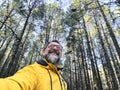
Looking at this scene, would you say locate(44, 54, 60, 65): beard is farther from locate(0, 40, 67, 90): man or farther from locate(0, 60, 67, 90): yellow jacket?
locate(0, 60, 67, 90): yellow jacket

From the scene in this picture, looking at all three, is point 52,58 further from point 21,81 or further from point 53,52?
point 21,81

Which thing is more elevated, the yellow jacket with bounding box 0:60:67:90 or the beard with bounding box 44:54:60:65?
the beard with bounding box 44:54:60:65

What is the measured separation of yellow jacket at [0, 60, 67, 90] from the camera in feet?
3.36

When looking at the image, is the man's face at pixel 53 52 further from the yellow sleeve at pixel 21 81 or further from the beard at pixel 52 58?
the yellow sleeve at pixel 21 81

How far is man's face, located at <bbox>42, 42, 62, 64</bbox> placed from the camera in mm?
1918

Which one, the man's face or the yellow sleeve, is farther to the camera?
the man's face

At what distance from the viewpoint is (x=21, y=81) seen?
43.4 inches

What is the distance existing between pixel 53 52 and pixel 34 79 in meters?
0.80

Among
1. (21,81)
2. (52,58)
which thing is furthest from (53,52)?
(21,81)

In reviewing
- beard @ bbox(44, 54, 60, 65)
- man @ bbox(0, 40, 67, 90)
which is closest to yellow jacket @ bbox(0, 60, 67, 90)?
man @ bbox(0, 40, 67, 90)

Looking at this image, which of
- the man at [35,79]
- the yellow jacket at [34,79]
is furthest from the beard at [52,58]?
the yellow jacket at [34,79]

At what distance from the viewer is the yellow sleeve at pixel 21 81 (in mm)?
989

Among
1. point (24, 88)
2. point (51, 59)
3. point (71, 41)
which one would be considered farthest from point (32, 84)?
point (71, 41)

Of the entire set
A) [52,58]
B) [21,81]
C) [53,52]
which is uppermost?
[53,52]
